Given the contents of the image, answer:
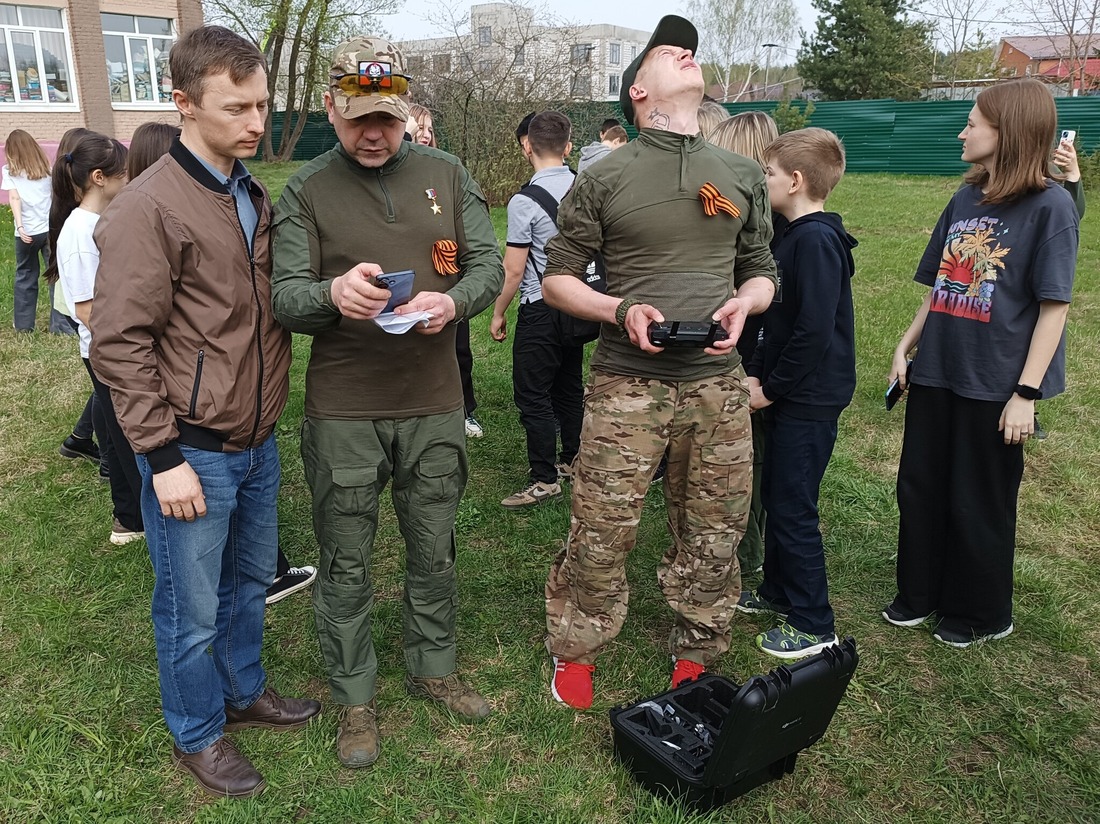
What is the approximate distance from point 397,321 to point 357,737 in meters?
1.49

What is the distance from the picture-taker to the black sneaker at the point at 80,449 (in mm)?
5391

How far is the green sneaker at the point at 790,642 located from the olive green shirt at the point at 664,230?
126 centimetres

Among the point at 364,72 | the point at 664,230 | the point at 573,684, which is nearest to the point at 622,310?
the point at 664,230

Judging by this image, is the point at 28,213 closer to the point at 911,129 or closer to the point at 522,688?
the point at 522,688

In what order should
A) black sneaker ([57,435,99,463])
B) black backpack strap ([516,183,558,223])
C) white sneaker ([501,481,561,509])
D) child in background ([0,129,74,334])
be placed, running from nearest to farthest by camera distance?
black backpack strap ([516,183,558,223]) → white sneaker ([501,481,561,509]) → black sneaker ([57,435,99,463]) → child in background ([0,129,74,334])

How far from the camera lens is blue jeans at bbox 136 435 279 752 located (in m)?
2.43

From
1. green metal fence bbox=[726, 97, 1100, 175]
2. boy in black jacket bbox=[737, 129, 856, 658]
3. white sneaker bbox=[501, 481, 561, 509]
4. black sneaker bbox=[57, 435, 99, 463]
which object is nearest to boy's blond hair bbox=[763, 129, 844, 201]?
boy in black jacket bbox=[737, 129, 856, 658]

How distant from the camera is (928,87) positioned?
1300 inches

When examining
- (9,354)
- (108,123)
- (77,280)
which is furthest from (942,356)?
(108,123)

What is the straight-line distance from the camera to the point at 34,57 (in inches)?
931

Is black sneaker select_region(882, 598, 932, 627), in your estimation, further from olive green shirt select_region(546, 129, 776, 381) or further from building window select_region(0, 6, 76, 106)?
building window select_region(0, 6, 76, 106)

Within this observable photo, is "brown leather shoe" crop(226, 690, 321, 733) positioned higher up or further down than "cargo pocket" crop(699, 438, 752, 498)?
further down

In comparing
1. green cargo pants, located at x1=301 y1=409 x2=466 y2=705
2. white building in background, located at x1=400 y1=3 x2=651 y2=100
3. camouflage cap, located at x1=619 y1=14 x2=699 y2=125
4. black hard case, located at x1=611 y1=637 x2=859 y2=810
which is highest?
white building in background, located at x1=400 y1=3 x2=651 y2=100

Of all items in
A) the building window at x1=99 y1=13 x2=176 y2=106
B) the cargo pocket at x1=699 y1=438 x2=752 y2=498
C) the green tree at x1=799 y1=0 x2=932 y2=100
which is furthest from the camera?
the green tree at x1=799 y1=0 x2=932 y2=100
